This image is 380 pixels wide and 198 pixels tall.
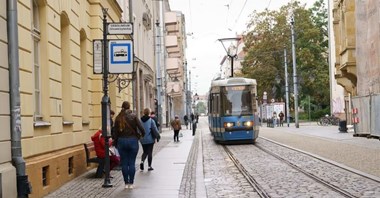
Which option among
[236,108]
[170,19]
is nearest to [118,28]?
[236,108]

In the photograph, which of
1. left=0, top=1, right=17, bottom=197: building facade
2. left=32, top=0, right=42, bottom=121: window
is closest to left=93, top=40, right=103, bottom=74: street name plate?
left=32, top=0, right=42, bottom=121: window

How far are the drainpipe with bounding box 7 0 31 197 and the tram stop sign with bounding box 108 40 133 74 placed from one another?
149 inches

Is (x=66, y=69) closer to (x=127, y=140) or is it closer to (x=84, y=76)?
(x=84, y=76)

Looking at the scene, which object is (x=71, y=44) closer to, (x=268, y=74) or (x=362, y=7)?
(x=362, y=7)

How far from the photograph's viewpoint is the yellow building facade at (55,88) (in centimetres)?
1077

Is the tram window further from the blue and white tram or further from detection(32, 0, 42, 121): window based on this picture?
detection(32, 0, 42, 121): window

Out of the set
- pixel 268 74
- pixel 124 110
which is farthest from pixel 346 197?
pixel 268 74

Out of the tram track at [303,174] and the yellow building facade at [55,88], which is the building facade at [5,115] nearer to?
the yellow building facade at [55,88]

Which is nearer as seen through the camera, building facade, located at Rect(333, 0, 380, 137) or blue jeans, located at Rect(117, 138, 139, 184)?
blue jeans, located at Rect(117, 138, 139, 184)

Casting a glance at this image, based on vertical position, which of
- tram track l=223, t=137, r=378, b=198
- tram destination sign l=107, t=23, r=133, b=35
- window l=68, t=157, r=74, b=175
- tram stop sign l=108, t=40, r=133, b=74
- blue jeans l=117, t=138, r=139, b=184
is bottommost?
tram track l=223, t=137, r=378, b=198

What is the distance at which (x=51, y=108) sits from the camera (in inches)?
492

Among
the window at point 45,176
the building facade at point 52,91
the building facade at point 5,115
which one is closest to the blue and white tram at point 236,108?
the building facade at point 52,91

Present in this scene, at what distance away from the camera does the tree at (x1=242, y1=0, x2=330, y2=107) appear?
250 feet

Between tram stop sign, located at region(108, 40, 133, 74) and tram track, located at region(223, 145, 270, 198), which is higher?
tram stop sign, located at region(108, 40, 133, 74)
